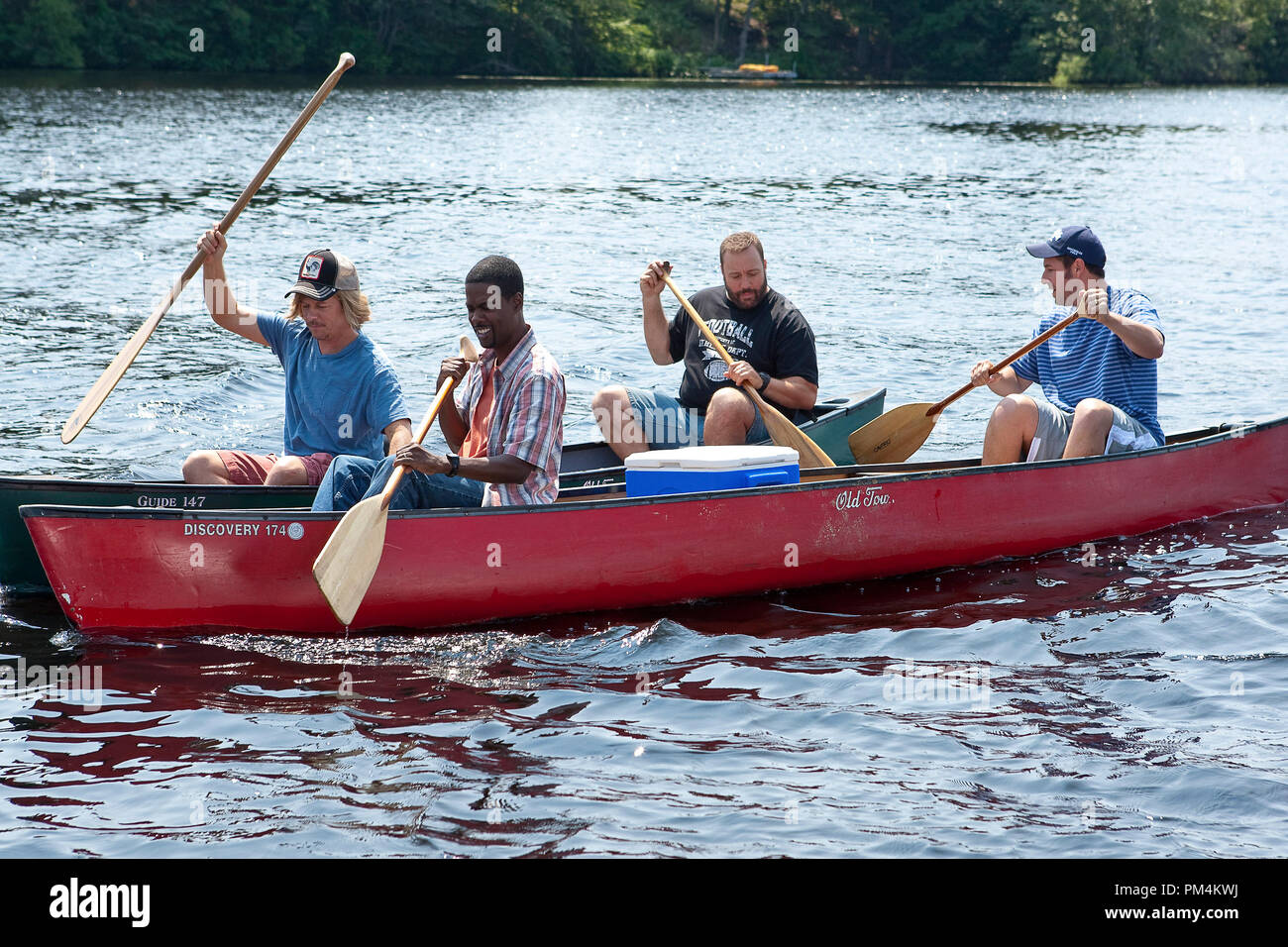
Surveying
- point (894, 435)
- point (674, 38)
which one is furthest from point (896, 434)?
point (674, 38)

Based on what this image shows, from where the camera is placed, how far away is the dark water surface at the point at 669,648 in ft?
15.3

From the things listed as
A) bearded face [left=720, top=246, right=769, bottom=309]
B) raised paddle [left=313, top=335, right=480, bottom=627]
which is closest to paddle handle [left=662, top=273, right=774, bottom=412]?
bearded face [left=720, top=246, right=769, bottom=309]

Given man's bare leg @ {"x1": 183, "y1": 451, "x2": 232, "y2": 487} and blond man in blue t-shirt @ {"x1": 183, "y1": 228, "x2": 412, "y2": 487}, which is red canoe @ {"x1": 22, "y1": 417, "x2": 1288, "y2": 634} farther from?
man's bare leg @ {"x1": 183, "y1": 451, "x2": 232, "y2": 487}

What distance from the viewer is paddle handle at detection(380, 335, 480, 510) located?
5.60m

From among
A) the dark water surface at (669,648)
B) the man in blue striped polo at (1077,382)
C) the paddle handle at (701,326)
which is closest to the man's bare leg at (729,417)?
the paddle handle at (701,326)

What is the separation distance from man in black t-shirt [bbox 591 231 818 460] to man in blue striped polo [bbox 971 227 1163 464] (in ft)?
3.05

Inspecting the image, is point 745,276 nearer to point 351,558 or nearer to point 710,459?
point 710,459

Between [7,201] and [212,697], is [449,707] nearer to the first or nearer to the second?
[212,697]

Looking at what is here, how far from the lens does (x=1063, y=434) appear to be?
7.36m

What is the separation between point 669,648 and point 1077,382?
2743mm

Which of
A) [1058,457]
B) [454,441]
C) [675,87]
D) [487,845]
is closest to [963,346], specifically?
[1058,457]

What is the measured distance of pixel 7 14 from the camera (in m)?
41.4

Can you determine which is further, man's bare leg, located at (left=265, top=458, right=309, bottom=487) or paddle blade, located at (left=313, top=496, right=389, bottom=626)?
man's bare leg, located at (left=265, top=458, right=309, bottom=487)

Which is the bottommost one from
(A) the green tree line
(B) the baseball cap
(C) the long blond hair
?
(C) the long blond hair
